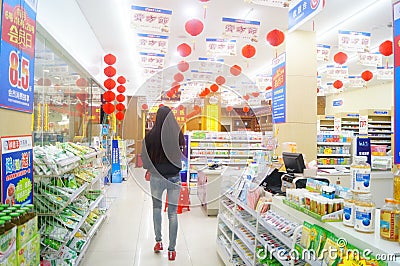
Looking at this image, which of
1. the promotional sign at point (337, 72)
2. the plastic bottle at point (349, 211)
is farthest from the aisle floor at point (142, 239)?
the promotional sign at point (337, 72)

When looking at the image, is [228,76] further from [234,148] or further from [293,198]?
[293,198]

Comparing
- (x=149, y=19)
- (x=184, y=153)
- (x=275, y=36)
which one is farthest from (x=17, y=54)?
(x=275, y=36)

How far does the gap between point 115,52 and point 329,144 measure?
6272 mm

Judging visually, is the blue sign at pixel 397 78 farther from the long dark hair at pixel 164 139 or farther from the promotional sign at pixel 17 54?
the promotional sign at pixel 17 54

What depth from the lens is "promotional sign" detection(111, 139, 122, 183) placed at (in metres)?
9.44

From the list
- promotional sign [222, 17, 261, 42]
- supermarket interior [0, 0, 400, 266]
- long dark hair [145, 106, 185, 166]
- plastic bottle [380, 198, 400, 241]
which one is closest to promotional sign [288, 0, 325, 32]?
supermarket interior [0, 0, 400, 266]

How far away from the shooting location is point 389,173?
18.9 feet

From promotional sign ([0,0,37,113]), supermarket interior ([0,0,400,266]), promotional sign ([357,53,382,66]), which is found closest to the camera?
supermarket interior ([0,0,400,266])

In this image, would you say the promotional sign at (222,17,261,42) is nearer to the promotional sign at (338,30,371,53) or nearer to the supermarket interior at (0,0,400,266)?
the supermarket interior at (0,0,400,266)

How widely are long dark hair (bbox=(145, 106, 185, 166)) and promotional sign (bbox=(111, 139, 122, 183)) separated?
6.46 meters

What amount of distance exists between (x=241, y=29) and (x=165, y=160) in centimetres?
322

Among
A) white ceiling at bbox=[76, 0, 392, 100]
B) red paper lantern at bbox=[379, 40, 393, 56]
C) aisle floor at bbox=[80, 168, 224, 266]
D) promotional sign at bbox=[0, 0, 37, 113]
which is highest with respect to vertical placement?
white ceiling at bbox=[76, 0, 392, 100]

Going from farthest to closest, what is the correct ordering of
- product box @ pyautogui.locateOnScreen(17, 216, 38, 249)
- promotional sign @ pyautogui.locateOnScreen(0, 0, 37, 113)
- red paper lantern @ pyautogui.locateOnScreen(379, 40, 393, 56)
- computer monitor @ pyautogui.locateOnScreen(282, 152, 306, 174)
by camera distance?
red paper lantern @ pyautogui.locateOnScreen(379, 40, 393, 56) → computer monitor @ pyautogui.locateOnScreen(282, 152, 306, 174) → promotional sign @ pyautogui.locateOnScreen(0, 0, 37, 113) → product box @ pyautogui.locateOnScreen(17, 216, 38, 249)

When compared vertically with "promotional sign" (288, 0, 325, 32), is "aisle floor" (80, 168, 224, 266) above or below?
below
